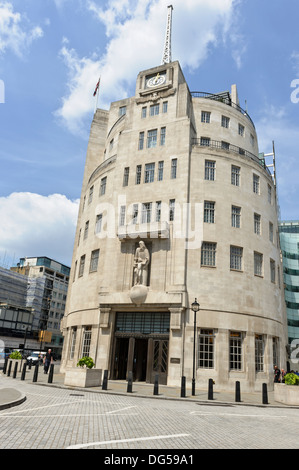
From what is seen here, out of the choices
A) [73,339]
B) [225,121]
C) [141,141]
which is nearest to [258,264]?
[225,121]

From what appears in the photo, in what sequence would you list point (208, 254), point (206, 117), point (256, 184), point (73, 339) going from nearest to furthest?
point (208, 254)
point (256, 184)
point (73, 339)
point (206, 117)

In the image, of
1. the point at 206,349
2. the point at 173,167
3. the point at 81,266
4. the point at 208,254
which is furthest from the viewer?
the point at 81,266

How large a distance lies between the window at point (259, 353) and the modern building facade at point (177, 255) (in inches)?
3.1

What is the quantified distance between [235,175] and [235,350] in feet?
50.0

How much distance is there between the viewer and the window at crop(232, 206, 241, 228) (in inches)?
1216

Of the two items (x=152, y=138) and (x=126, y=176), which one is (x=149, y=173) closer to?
(x=126, y=176)

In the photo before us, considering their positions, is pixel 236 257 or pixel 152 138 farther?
pixel 152 138

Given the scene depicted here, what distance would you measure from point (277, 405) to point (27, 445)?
49.3 ft

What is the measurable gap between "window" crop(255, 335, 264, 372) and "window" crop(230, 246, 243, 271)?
5.85 m

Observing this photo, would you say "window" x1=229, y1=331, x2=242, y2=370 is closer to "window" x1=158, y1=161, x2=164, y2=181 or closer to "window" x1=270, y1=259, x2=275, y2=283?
"window" x1=270, y1=259, x2=275, y2=283

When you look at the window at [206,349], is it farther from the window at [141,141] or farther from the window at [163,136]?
the window at [141,141]

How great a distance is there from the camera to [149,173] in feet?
106

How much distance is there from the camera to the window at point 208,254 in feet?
94.0

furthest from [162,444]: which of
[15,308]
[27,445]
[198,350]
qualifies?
[15,308]
